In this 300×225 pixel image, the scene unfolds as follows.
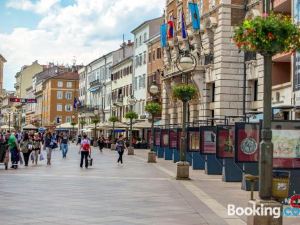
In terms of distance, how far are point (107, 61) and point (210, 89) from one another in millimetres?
51754

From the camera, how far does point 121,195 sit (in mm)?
16125

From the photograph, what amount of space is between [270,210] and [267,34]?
9.90 feet

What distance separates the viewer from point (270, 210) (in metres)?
10.2

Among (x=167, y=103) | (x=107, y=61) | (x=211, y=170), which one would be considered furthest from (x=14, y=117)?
(x=211, y=170)

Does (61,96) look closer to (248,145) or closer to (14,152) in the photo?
(14,152)

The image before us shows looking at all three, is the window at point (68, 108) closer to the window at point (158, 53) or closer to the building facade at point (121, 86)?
the building facade at point (121, 86)

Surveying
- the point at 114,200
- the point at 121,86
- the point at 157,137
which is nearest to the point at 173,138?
the point at 157,137

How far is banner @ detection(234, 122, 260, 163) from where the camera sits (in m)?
16.8

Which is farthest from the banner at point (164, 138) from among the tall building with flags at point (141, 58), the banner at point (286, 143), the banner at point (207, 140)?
the tall building with flags at point (141, 58)

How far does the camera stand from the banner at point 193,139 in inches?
1062

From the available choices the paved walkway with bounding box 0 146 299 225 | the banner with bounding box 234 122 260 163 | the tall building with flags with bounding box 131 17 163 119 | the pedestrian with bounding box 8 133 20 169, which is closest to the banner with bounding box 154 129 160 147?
the pedestrian with bounding box 8 133 20 169

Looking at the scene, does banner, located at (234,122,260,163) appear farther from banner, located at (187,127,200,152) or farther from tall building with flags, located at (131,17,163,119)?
tall building with flags, located at (131,17,163,119)

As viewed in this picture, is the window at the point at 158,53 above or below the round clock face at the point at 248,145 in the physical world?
above

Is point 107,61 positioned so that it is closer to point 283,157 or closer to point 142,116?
point 142,116
